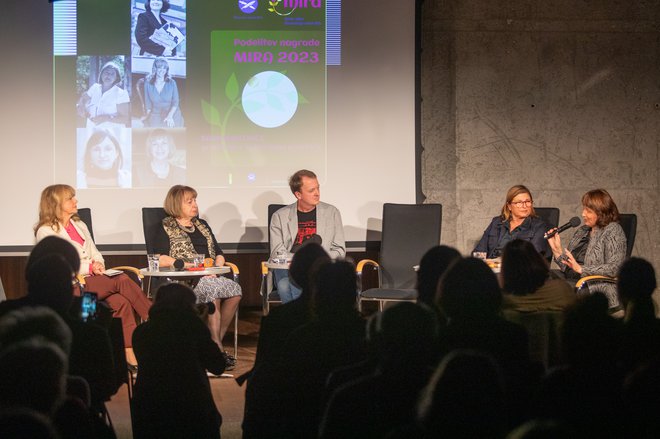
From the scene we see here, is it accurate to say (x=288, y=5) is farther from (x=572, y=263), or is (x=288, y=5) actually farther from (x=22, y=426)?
(x=22, y=426)

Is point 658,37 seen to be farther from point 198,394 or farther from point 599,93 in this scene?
point 198,394

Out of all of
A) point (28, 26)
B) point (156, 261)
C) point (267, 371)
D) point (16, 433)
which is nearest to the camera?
point (16, 433)

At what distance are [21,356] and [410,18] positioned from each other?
18.6 ft

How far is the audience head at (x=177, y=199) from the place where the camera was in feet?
19.0

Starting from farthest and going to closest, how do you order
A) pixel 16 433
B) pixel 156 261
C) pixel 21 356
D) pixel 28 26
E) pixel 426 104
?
pixel 426 104 < pixel 28 26 < pixel 156 261 < pixel 21 356 < pixel 16 433

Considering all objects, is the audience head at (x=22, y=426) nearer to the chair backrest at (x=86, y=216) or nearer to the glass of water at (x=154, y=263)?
the glass of water at (x=154, y=263)

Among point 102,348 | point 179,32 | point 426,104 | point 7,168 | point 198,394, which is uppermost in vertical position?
point 179,32

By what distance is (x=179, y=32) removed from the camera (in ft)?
22.0

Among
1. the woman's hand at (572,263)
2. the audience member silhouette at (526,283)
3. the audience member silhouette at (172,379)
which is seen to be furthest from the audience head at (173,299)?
the woman's hand at (572,263)

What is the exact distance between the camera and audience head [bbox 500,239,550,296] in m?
2.92

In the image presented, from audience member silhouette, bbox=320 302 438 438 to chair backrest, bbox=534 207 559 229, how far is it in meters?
4.45

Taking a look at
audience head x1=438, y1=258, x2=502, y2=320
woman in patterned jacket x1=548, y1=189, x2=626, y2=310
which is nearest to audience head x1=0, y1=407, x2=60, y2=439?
audience head x1=438, y1=258, x2=502, y2=320

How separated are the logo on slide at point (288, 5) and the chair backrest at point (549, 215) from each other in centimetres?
247

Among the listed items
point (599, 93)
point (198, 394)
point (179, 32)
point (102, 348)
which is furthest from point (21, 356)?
point (599, 93)
